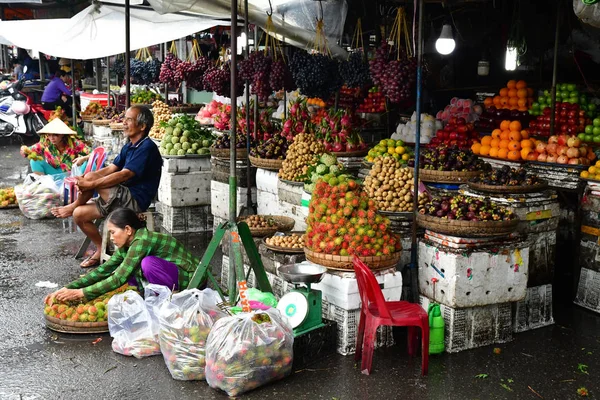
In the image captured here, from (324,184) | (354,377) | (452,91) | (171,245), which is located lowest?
(354,377)

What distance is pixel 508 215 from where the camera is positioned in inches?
199

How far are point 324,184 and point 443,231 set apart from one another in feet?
2.89

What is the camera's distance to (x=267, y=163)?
7.52 meters

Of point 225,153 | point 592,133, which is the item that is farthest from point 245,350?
point 592,133

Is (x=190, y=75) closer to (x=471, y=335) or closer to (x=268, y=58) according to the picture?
(x=268, y=58)

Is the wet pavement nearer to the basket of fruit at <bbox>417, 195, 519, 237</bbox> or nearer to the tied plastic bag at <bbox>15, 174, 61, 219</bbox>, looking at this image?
the basket of fruit at <bbox>417, 195, 519, 237</bbox>

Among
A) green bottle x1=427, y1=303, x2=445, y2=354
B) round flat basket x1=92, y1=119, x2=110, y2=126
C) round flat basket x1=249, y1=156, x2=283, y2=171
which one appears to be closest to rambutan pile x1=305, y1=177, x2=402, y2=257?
green bottle x1=427, y1=303, x2=445, y2=354

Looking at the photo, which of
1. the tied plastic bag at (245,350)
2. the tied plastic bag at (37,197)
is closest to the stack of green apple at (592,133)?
the tied plastic bag at (245,350)

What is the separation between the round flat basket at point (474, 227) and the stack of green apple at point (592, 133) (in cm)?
288

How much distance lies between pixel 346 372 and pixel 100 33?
7.67 meters

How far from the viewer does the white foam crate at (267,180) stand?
7520 mm

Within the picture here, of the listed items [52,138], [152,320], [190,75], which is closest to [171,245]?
[152,320]

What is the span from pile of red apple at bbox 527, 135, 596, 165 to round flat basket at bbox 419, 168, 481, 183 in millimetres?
1020

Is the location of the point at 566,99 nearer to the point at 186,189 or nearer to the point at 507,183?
the point at 507,183
